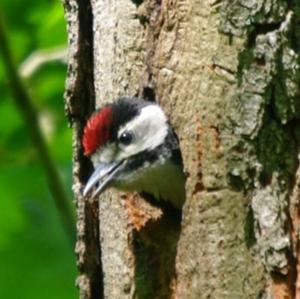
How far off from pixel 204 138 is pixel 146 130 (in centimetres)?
67

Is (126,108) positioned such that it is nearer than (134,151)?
Yes

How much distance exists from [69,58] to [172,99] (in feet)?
1.74

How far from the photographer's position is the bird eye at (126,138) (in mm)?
4465

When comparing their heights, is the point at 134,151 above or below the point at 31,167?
below

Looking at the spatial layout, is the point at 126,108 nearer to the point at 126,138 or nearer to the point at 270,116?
the point at 126,138

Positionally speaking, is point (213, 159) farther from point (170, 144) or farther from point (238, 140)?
point (170, 144)

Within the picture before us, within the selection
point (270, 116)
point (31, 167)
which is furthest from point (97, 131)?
point (31, 167)

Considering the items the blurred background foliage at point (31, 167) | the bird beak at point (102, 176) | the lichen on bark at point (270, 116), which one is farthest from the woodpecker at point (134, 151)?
the blurred background foliage at point (31, 167)

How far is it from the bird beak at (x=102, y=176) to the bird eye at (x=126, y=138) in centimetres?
8

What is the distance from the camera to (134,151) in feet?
15.0

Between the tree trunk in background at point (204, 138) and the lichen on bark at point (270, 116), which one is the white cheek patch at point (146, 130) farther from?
the lichen on bark at point (270, 116)

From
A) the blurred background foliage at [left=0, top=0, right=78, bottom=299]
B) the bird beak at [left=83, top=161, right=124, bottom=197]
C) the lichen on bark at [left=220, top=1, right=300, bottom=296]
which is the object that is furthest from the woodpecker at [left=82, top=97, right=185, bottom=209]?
the blurred background foliage at [left=0, top=0, right=78, bottom=299]

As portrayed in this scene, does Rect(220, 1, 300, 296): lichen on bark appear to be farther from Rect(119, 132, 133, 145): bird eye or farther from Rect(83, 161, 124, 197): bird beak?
Rect(119, 132, 133, 145): bird eye

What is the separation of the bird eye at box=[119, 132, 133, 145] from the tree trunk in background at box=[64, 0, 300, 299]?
0.17 meters
